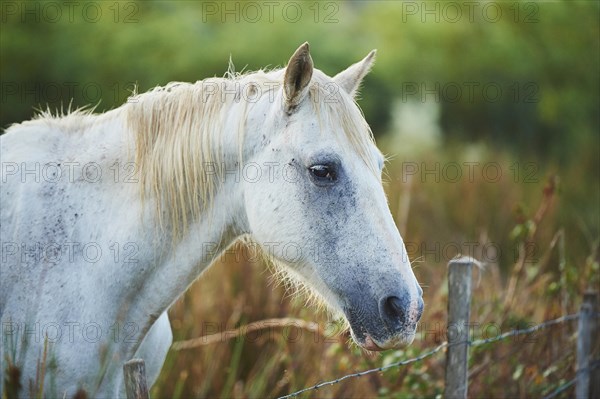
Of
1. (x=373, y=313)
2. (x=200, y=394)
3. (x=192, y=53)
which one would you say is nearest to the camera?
(x=373, y=313)

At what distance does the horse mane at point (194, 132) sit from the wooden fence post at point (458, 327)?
0.83 meters

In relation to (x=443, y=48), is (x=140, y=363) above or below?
below

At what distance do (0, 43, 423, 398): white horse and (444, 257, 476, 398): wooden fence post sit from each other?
75 centimetres

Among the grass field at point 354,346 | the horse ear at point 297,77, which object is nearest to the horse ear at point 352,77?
the horse ear at point 297,77

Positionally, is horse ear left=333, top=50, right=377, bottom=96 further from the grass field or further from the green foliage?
the grass field

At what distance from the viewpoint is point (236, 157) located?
260cm

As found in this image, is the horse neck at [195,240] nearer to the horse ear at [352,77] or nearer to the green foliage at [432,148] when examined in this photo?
the green foliage at [432,148]

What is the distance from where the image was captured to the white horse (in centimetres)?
241

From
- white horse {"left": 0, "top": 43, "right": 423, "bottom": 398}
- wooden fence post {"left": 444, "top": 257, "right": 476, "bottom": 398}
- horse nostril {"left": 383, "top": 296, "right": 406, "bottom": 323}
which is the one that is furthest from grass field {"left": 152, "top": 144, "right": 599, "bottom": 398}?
horse nostril {"left": 383, "top": 296, "right": 406, "bottom": 323}

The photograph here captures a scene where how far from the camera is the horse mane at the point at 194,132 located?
2.55 m

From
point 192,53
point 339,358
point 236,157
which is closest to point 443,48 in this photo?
point 192,53

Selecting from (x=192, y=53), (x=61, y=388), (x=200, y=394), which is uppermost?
(x=192, y=53)

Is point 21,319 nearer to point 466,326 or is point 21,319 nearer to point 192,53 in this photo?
point 466,326

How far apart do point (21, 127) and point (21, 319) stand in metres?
0.85
